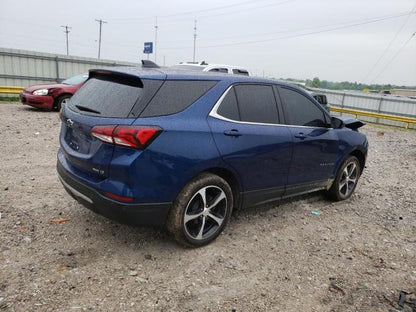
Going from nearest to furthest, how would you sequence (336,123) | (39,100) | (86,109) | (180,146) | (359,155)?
(180,146) → (86,109) → (336,123) → (359,155) → (39,100)

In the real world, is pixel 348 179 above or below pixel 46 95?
below

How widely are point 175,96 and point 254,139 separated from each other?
1.02 meters

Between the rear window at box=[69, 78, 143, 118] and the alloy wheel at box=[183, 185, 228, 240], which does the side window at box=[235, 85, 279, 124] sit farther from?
the rear window at box=[69, 78, 143, 118]

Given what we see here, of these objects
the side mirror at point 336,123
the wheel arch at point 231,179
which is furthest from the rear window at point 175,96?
the side mirror at point 336,123

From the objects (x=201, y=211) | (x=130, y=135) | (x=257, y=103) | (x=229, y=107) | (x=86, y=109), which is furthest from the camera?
(x=257, y=103)

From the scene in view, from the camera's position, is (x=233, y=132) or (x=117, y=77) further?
(x=233, y=132)

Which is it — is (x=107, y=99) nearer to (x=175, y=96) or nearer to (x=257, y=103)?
(x=175, y=96)

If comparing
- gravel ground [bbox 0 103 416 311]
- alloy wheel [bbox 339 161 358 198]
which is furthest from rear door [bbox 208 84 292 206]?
alloy wheel [bbox 339 161 358 198]

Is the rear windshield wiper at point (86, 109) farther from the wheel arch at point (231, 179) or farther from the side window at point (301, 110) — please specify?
the side window at point (301, 110)

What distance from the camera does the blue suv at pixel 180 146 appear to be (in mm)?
2969

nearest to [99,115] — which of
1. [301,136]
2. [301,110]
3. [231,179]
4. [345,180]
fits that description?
[231,179]

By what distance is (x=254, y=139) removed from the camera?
3.71 metres

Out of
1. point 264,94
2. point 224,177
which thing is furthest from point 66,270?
point 264,94

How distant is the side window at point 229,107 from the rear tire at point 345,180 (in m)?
2.36
